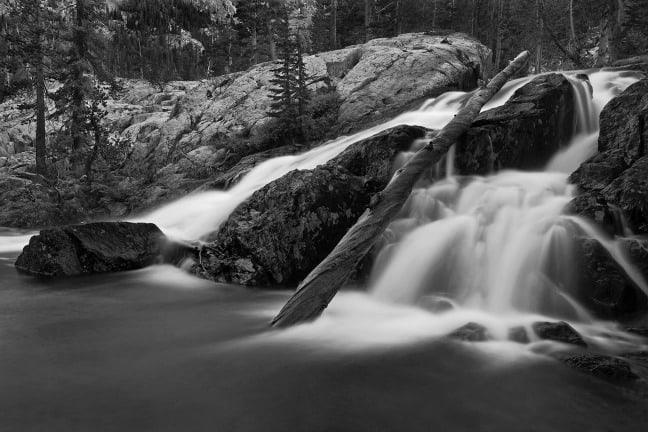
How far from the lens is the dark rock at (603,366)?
4.02 m

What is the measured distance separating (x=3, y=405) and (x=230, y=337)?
2.35 metres

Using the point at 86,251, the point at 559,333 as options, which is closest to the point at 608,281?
the point at 559,333

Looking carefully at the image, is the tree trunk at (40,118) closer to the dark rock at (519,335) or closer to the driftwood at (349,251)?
the driftwood at (349,251)

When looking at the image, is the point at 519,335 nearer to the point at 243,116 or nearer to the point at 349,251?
the point at 349,251

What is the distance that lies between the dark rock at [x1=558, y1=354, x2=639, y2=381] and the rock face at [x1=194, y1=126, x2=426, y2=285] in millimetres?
4505

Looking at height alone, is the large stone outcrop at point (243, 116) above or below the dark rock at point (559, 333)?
above

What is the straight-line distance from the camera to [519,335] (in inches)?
194

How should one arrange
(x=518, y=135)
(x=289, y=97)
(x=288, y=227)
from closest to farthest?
(x=288, y=227), (x=518, y=135), (x=289, y=97)

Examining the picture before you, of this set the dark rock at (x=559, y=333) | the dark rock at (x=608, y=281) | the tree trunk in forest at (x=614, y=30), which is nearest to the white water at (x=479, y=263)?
the dark rock at (x=608, y=281)

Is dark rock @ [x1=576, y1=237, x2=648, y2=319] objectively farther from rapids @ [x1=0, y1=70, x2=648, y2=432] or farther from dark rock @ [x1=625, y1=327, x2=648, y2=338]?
dark rock @ [x1=625, y1=327, x2=648, y2=338]

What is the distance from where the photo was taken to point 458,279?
6.46 meters

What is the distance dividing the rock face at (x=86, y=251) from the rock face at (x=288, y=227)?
1.53 metres

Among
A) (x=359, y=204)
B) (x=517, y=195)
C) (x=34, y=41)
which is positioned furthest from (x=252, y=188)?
(x=34, y=41)

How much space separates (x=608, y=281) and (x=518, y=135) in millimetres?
4267
